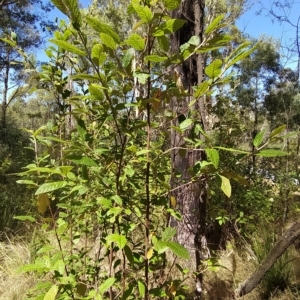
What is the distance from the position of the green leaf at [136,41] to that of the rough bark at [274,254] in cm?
162

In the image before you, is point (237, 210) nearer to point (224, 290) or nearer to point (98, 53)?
point (224, 290)

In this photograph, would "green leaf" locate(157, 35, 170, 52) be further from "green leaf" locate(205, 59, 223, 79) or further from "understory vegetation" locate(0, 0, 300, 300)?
"green leaf" locate(205, 59, 223, 79)

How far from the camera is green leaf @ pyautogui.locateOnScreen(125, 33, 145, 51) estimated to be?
743 mm

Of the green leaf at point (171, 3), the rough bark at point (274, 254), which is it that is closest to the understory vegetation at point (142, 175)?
the green leaf at point (171, 3)

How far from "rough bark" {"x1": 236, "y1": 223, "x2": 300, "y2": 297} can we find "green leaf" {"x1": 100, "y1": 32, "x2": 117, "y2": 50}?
5.50 feet

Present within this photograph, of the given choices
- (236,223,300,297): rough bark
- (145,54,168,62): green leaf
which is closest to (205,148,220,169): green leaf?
(145,54,168,62): green leaf

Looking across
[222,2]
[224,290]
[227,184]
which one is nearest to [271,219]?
[224,290]

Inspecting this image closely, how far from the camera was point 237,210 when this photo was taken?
3.40m

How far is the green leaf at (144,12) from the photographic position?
0.69m

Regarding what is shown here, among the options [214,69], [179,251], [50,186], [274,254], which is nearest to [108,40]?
[214,69]

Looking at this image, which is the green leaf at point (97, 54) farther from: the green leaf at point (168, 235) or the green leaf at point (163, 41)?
the green leaf at point (168, 235)

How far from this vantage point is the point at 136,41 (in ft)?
2.46

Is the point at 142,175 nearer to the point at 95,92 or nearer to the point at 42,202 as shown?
the point at 42,202

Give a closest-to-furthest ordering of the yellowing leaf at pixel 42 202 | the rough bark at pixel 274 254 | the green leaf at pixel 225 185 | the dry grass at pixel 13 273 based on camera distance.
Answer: the green leaf at pixel 225 185 < the yellowing leaf at pixel 42 202 < the rough bark at pixel 274 254 < the dry grass at pixel 13 273
